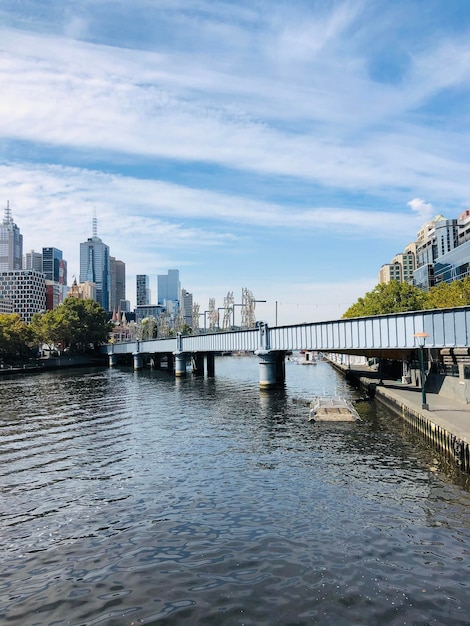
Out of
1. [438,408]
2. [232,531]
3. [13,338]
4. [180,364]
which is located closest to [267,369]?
[180,364]

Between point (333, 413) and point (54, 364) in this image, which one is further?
point (54, 364)

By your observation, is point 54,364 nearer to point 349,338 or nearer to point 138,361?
point 138,361

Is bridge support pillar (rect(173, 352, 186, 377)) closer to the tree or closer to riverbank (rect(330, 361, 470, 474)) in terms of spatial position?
riverbank (rect(330, 361, 470, 474))

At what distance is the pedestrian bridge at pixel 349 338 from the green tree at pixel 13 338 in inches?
2303

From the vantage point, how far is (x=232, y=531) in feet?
67.5

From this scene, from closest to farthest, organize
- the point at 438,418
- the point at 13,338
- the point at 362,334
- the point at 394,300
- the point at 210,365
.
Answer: the point at 438,418
the point at 362,334
the point at 394,300
the point at 210,365
the point at 13,338

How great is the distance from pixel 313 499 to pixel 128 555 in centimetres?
991

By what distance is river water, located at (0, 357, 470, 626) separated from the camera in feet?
49.1

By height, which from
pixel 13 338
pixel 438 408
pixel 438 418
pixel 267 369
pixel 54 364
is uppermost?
pixel 13 338

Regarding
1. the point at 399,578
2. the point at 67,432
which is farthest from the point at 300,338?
the point at 399,578

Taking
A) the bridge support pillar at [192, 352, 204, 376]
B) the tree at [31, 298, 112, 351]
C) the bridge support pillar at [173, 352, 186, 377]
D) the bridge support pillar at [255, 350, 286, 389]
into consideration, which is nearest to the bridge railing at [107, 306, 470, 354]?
the bridge support pillar at [255, 350, 286, 389]

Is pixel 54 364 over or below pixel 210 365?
below

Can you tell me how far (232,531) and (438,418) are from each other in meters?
23.6

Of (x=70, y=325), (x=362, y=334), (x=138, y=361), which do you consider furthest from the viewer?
(x=70, y=325)
